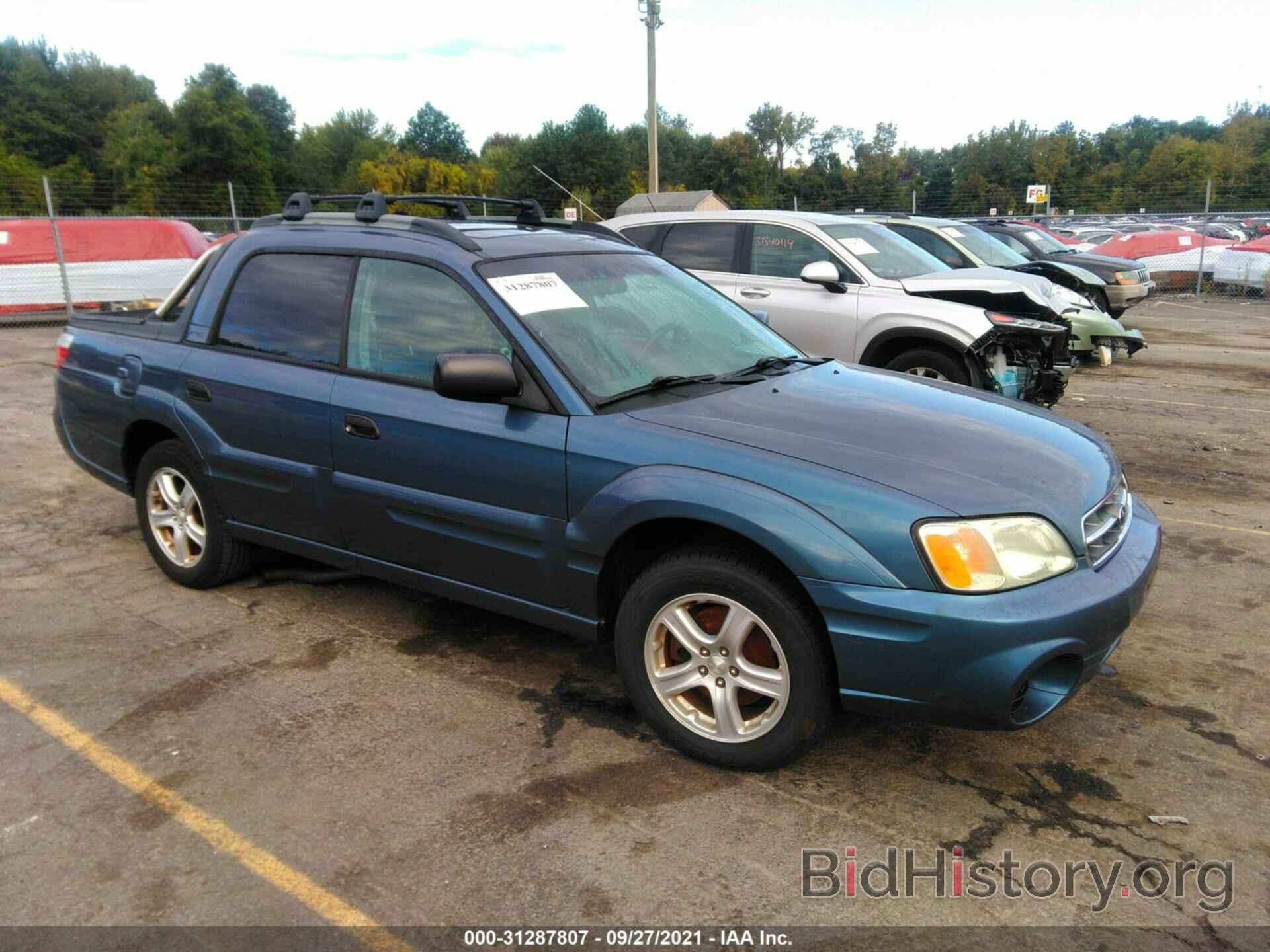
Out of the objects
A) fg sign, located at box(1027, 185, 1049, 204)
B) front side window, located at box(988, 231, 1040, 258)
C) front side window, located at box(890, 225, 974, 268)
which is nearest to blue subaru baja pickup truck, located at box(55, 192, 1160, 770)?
front side window, located at box(890, 225, 974, 268)

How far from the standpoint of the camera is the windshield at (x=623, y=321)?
3.53 meters

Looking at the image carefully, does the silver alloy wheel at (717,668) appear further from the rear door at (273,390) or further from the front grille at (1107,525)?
the rear door at (273,390)

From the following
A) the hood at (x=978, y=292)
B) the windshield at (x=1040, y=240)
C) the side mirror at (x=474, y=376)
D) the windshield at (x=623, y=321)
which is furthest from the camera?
the windshield at (x=1040, y=240)

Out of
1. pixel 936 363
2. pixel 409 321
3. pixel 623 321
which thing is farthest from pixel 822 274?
pixel 409 321

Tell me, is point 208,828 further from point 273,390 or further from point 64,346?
point 64,346

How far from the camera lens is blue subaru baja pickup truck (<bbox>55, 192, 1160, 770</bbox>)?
110 inches

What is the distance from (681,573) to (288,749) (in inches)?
57.0

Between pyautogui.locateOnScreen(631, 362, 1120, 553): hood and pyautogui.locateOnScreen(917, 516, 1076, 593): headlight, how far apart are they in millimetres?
54

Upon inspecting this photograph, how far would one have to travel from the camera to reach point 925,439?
10.6 ft

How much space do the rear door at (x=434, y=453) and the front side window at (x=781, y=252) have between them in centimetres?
466

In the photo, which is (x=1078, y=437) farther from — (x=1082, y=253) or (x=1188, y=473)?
(x=1082, y=253)

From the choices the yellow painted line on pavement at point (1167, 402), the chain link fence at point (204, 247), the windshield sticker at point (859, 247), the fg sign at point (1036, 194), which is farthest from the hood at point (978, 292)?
the fg sign at point (1036, 194)

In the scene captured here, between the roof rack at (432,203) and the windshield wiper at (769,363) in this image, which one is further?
the roof rack at (432,203)

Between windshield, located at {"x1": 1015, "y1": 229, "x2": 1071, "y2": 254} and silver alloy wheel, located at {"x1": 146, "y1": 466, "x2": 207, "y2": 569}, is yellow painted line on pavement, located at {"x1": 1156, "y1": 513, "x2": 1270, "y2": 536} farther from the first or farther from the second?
windshield, located at {"x1": 1015, "y1": 229, "x2": 1071, "y2": 254}
